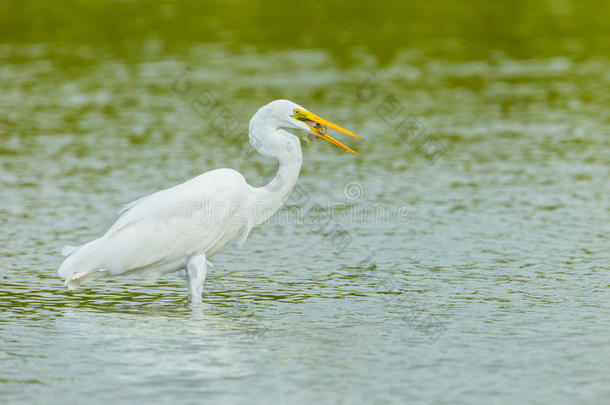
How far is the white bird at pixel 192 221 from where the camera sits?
992 cm

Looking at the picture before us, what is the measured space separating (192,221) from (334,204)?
4933mm

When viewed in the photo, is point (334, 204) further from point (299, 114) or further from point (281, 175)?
point (299, 114)

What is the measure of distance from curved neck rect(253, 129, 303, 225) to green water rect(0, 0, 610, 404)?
92 cm

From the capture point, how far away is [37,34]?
98.2ft

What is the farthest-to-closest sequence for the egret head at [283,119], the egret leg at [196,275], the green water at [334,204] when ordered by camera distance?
the egret head at [283,119]
the egret leg at [196,275]
the green water at [334,204]

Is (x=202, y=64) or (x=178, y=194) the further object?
(x=202, y=64)

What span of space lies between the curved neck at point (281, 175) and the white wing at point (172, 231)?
23 cm

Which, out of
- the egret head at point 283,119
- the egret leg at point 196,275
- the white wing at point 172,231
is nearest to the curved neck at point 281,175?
the egret head at point 283,119

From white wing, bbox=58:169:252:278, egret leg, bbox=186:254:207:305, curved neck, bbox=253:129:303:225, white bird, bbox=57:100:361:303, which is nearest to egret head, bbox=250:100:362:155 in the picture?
white bird, bbox=57:100:361:303

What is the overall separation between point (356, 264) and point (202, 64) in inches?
585

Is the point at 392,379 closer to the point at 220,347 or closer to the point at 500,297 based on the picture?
the point at 220,347

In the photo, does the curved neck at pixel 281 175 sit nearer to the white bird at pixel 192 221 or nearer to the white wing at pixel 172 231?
the white bird at pixel 192 221

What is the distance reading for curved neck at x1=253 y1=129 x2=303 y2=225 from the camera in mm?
10008

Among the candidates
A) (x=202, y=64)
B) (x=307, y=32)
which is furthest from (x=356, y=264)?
(x=307, y=32)
